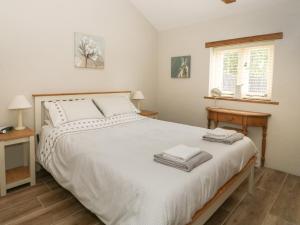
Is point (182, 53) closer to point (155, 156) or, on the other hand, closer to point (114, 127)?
point (114, 127)

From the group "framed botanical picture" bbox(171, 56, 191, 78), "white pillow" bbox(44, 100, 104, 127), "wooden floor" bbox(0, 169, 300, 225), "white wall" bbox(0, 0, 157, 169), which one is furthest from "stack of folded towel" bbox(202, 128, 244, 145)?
"white wall" bbox(0, 0, 157, 169)

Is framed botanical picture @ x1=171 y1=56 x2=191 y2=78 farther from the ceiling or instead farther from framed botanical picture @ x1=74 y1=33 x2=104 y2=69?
framed botanical picture @ x1=74 y1=33 x2=104 y2=69

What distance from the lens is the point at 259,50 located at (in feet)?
10.4

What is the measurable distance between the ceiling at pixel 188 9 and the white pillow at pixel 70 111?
2.07 m

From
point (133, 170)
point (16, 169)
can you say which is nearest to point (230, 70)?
point (133, 170)

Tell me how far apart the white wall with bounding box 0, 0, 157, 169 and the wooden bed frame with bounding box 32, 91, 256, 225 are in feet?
0.33

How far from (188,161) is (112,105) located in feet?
5.99

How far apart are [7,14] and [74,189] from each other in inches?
82.9

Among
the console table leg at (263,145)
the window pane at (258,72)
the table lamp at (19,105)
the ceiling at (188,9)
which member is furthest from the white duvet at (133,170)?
the ceiling at (188,9)

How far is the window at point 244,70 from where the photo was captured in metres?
3.12

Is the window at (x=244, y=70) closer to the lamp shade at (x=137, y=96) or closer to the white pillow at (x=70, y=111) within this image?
the lamp shade at (x=137, y=96)

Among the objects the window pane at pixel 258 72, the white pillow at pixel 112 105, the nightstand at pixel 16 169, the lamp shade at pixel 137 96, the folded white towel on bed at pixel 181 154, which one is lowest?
the nightstand at pixel 16 169

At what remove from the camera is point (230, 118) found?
3.19 metres

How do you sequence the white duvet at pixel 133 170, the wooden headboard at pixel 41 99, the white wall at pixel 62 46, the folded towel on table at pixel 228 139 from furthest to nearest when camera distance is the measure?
the wooden headboard at pixel 41 99 → the white wall at pixel 62 46 → the folded towel on table at pixel 228 139 → the white duvet at pixel 133 170
